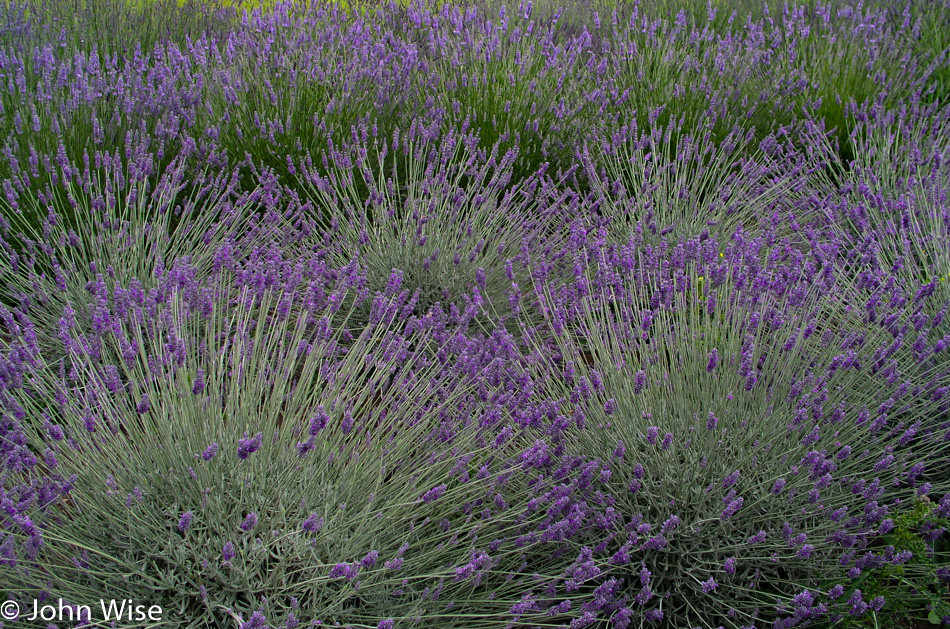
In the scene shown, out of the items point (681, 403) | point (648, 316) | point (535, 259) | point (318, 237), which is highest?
point (648, 316)

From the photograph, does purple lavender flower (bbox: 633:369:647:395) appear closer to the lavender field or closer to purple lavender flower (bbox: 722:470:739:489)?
the lavender field

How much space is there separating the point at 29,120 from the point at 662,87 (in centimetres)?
315

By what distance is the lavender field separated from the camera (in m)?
1.47

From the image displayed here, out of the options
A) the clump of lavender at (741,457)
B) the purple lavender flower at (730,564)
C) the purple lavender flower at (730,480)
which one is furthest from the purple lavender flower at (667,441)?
the purple lavender flower at (730,564)

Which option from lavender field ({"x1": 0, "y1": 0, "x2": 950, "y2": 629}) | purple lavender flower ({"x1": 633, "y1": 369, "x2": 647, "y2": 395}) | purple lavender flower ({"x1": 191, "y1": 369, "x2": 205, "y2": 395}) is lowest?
lavender field ({"x1": 0, "y1": 0, "x2": 950, "y2": 629})

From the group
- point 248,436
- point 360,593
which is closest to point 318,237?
point 248,436

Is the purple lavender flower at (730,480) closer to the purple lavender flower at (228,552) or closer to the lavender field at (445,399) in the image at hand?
the lavender field at (445,399)

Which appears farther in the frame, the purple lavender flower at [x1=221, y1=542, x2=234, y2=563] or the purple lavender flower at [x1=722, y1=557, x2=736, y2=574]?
the purple lavender flower at [x1=722, y1=557, x2=736, y2=574]

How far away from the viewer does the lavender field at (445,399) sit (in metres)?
1.47

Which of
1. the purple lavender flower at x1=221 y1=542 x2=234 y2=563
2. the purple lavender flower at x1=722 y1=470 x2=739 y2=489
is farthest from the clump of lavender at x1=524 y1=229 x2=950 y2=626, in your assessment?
the purple lavender flower at x1=221 y1=542 x2=234 y2=563

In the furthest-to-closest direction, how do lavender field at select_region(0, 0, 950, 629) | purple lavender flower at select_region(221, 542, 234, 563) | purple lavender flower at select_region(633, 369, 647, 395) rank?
1. purple lavender flower at select_region(633, 369, 647, 395)
2. lavender field at select_region(0, 0, 950, 629)
3. purple lavender flower at select_region(221, 542, 234, 563)

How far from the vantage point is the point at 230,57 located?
3992 millimetres

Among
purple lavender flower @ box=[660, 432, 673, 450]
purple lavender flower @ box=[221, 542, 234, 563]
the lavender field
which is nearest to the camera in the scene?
purple lavender flower @ box=[221, 542, 234, 563]

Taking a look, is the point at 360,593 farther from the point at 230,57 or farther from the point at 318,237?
the point at 230,57
